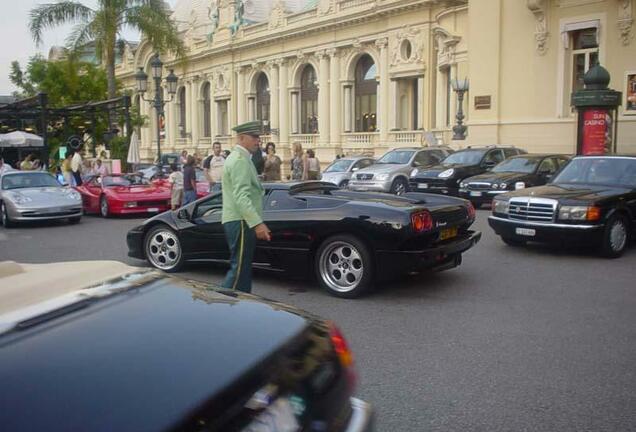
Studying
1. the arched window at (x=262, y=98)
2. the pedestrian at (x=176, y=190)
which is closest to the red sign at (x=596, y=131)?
the pedestrian at (x=176, y=190)

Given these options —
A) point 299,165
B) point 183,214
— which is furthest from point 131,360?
point 299,165

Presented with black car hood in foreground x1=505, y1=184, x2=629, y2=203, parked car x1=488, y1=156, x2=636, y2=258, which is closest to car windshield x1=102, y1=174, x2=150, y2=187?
parked car x1=488, y1=156, x2=636, y2=258

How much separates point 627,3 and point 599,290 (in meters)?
20.2

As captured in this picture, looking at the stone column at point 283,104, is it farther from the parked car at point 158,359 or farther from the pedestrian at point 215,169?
the parked car at point 158,359

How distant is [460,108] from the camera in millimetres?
30031

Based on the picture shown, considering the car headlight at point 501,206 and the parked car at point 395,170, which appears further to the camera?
the parked car at point 395,170

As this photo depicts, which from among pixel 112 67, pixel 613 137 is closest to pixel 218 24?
pixel 112 67

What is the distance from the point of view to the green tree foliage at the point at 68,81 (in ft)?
115

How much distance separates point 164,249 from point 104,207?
927 centimetres

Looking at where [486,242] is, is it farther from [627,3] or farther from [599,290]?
[627,3]

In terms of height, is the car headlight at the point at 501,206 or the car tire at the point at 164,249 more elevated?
the car headlight at the point at 501,206

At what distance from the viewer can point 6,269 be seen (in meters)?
2.96

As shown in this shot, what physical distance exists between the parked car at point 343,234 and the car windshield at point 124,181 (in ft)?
33.7

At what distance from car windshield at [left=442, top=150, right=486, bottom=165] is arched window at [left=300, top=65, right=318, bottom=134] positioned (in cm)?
2496
